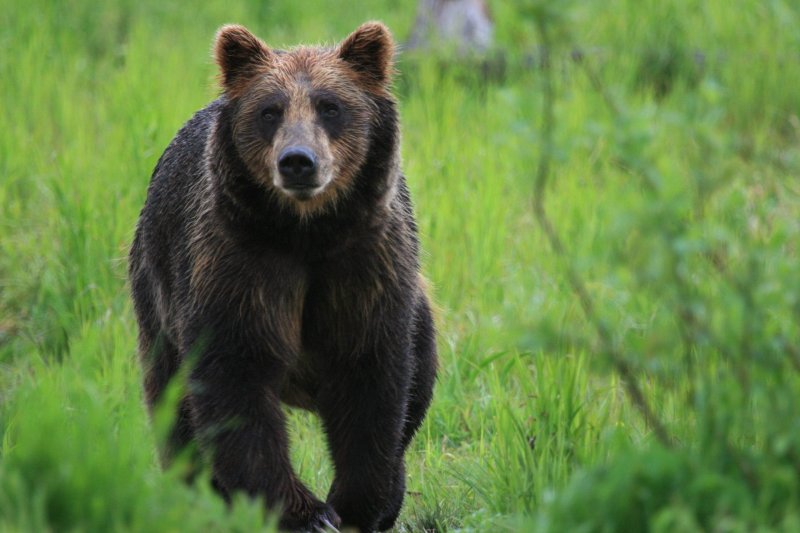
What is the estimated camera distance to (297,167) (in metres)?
4.31

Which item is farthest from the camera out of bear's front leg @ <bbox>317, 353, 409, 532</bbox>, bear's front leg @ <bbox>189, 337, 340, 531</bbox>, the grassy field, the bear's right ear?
the bear's right ear

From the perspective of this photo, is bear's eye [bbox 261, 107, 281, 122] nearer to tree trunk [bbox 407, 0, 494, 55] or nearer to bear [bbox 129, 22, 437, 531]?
bear [bbox 129, 22, 437, 531]

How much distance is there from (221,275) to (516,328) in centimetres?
150

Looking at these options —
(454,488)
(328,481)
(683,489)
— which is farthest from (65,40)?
(683,489)

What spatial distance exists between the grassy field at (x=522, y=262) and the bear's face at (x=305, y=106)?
0.66 metres

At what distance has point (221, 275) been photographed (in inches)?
175

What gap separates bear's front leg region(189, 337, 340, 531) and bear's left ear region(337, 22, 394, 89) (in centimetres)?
120

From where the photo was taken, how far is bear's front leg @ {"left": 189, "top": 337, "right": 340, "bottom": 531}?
4.30 metres

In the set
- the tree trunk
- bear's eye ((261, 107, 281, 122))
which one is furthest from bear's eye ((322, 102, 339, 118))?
the tree trunk

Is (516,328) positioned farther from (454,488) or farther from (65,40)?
(65,40)

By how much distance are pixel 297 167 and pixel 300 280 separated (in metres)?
0.45

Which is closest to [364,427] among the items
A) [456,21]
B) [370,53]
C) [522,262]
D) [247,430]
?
[247,430]

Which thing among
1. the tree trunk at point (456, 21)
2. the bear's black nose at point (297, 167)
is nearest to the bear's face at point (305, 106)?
the bear's black nose at point (297, 167)

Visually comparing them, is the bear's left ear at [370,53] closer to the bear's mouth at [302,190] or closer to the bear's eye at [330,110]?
the bear's eye at [330,110]
